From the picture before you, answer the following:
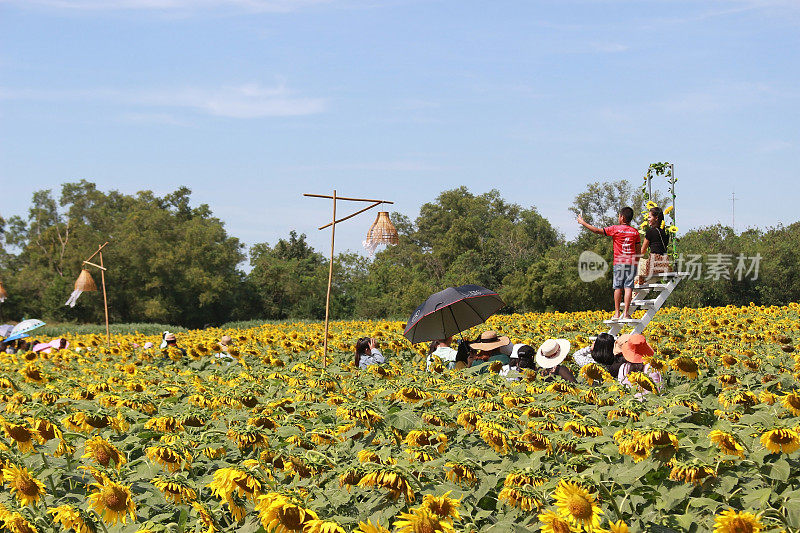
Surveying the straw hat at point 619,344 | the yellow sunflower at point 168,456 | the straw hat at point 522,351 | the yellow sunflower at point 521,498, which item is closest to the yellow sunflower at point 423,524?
the yellow sunflower at point 521,498

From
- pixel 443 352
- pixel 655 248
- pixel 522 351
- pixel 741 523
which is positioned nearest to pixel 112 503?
pixel 741 523

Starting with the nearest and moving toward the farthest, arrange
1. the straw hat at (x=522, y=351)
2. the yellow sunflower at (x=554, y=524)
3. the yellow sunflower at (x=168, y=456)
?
the yellow sunflower at (x=554, y=524) < the yellow sunflower at (x=168, y=456) < the straw hat at (x=522, y=351)

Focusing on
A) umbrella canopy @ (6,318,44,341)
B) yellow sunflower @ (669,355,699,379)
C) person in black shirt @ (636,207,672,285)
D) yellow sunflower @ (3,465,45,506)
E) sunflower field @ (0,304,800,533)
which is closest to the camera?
sunflower field @ (0,304,800,533)

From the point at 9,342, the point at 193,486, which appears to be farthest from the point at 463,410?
the point at 9,342

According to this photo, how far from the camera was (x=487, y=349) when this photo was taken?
329 inches

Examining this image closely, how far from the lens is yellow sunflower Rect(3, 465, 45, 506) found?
9.93 feet

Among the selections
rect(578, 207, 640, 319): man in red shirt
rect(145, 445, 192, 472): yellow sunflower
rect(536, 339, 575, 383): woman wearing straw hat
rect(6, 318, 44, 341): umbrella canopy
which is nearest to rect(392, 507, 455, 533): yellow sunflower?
→ rect(145, 445, 192, 472): yellow sunflower

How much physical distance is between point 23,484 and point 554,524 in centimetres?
220

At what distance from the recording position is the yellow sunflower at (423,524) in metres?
2.22

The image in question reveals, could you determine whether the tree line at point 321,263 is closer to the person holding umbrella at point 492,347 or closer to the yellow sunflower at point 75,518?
the person holding umbrella at point 492,347

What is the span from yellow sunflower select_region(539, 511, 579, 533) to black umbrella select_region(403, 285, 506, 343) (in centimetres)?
641

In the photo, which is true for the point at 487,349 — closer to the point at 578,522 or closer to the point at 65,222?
the point at 578,522

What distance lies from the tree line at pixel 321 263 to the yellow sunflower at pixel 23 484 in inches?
903

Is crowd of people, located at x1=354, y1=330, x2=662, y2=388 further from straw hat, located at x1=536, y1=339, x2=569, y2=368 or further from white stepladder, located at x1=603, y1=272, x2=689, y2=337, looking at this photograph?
white stepladder, located at x1=603, y1=272, x2=689, y2=337
